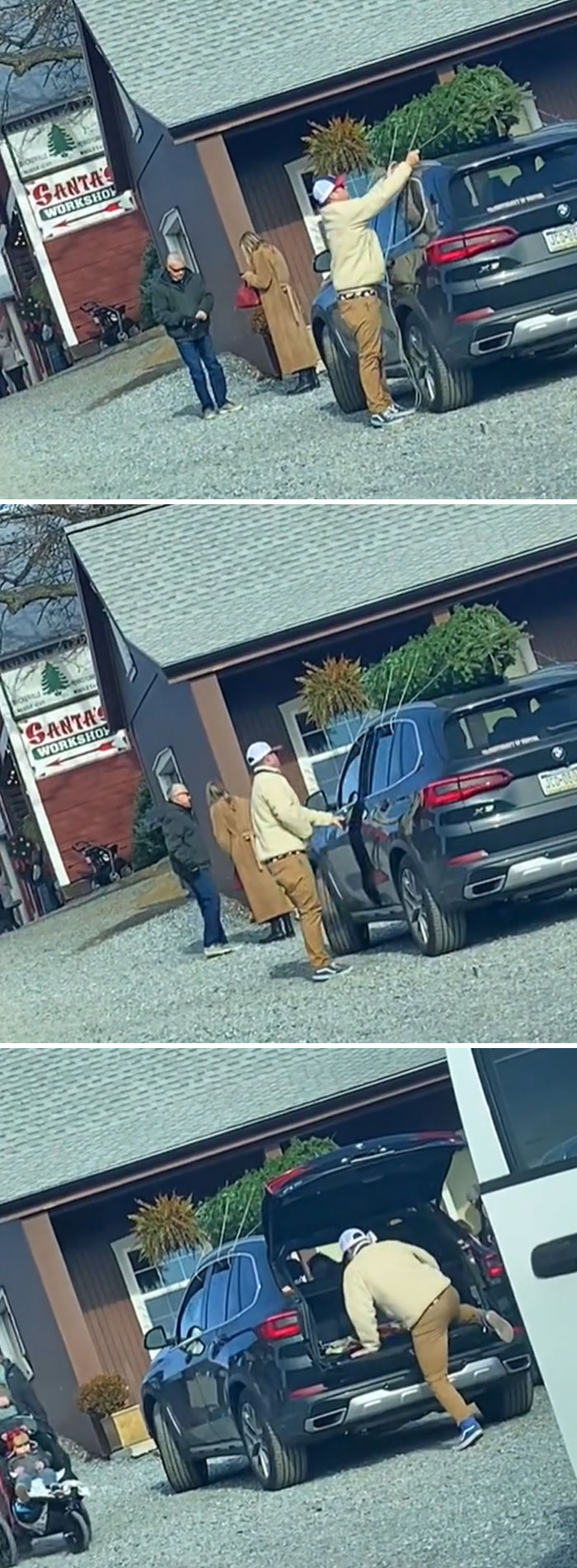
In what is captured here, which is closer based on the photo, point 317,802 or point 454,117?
point 454,117

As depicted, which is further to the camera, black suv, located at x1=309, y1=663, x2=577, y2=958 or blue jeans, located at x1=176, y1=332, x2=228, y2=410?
blue jeans, located at x1=176, y1=332, x2=228, y2=410

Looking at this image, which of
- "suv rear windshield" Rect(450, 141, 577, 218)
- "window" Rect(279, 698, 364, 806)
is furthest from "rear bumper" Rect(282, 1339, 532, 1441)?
"suv rear windshield" Rect(450, 141, 577, 218)

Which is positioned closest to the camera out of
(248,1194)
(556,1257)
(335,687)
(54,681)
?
(556,1257)

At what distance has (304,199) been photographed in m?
9.55

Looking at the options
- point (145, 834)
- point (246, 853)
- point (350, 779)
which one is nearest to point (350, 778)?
point (350, 779)

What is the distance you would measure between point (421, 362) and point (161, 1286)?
3655 mm

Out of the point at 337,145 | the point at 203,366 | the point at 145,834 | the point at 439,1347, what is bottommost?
the point at 439,1347

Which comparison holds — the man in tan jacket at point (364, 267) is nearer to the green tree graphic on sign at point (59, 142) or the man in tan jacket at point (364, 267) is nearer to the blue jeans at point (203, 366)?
the blue jeans at point (203, 366)

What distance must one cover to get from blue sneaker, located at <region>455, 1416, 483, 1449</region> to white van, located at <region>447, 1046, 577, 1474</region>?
255 cm

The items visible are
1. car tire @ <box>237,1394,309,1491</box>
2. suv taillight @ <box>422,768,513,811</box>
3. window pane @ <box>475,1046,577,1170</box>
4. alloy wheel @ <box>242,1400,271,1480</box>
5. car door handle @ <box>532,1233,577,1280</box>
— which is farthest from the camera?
alloy wheel @ <box>242,1400,271,1480</box>

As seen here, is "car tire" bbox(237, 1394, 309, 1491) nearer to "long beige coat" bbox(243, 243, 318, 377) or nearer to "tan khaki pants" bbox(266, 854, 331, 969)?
"tan khaki pants" bbox(266, 854, 331, 969)

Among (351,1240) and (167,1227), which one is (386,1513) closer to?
(351,1240)

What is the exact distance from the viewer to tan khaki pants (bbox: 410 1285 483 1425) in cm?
909

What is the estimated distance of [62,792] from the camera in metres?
10.6
